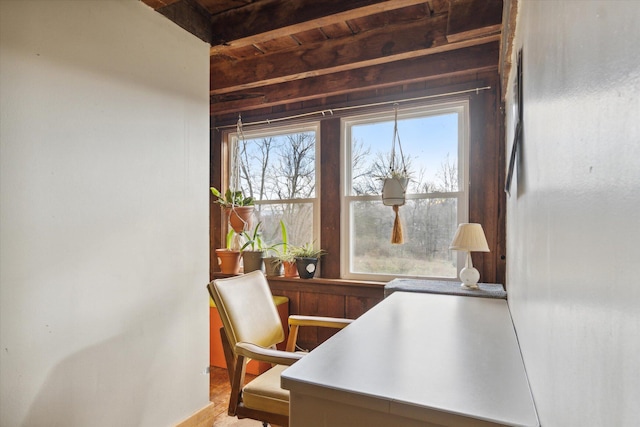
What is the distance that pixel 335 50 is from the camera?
2535mm

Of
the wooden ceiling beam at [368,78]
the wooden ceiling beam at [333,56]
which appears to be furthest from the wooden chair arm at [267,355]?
the wooden ceiling beam at [368,78]

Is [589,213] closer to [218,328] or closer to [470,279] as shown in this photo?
[470,279]

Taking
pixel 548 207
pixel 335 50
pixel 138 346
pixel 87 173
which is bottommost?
pixel 138 346

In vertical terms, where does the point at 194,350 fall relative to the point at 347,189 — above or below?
below

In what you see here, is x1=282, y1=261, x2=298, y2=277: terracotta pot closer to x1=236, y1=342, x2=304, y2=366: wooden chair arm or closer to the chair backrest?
the chair backrest

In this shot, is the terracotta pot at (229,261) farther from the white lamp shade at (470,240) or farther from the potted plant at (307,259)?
the white lamp shade at (470,240)

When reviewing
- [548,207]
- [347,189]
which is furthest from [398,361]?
[347,189]

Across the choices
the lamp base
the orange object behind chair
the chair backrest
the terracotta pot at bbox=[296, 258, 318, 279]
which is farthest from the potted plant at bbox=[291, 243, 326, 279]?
the lamp base

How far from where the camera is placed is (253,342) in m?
1.75

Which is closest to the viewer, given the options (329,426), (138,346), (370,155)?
(329,426)

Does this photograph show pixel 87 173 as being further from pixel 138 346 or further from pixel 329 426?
pixel 329 426

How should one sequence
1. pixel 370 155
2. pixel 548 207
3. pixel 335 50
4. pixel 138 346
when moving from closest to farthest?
pixel 548 207 → pixel 138 346 → pixel 335 50 → pixel 370 155

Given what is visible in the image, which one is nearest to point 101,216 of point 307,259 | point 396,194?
point 307,259

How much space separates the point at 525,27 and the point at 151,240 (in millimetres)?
1786
